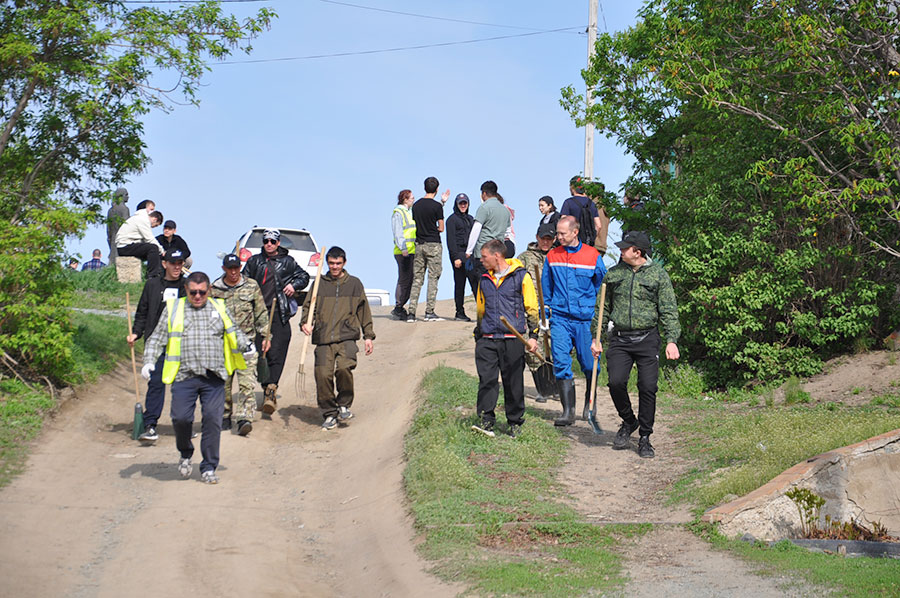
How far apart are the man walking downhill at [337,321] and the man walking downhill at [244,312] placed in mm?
607

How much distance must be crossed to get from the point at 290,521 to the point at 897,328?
9.10 metres

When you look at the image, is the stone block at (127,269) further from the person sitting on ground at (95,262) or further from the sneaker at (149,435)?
the sneaker at (149,435)

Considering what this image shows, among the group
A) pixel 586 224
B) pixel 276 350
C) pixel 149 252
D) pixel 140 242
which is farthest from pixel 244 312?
pixel 586 224

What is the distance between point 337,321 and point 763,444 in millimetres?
4867

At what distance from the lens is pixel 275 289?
39.8 feet

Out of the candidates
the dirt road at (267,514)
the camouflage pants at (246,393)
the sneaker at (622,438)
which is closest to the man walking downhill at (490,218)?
the dirt road at (267,514)

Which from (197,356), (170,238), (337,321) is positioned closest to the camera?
(197,356)

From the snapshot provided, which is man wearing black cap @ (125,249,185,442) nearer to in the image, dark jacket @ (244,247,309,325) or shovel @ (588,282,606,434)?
dark jacket @ (244,247,309,325)

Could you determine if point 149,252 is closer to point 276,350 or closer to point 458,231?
point 276,350

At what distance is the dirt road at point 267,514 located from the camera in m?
6.95

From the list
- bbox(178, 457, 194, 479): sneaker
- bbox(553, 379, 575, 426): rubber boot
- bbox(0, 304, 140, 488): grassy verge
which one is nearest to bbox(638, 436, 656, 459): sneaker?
bbox(553, 379, 575, 426): rubber boot

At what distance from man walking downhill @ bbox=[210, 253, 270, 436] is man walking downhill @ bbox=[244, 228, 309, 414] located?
0.57 m

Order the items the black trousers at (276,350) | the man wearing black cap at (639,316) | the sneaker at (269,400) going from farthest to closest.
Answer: the black trousers at (276,350) → the sneaker at (269,400) → the man wearing black cap at (639,316)

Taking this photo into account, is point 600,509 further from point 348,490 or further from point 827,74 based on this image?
point 827,74
